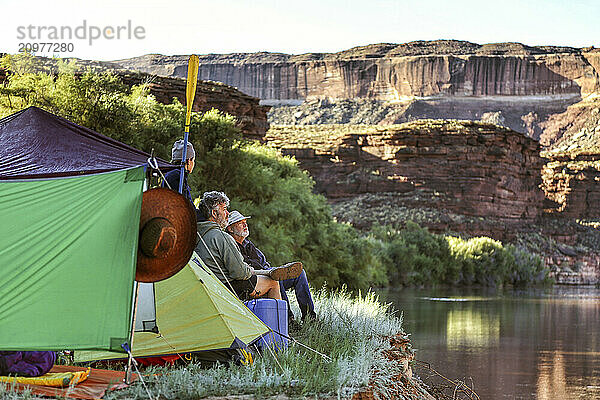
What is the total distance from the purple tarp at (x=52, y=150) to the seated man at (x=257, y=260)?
0.77 meters

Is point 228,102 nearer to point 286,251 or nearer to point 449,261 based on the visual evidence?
point 449,261

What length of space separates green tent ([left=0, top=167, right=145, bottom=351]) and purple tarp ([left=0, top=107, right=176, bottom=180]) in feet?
0.92

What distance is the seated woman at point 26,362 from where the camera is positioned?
563 cm

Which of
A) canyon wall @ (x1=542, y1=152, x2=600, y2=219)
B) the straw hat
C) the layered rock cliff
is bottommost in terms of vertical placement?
canyon wall @ (x1=542, y1=152, x2=600, y2=219)

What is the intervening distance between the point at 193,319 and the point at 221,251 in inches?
22.3

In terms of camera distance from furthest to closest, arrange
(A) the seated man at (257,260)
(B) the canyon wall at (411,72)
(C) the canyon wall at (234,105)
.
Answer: (B) the canyon wall at (411,72)
(C) the canyon wall at (234,105)
(A) the seated man at (257,260)

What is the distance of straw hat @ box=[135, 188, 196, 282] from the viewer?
577 centimetres

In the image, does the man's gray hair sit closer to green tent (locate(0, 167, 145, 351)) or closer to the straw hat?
the straw hat

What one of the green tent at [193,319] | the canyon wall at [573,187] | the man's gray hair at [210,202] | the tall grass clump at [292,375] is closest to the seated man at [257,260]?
the man's gray hair at [210,202]

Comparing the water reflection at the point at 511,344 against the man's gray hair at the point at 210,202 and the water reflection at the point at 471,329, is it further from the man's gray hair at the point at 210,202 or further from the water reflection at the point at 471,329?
the man's gray hair at the point at 210,202

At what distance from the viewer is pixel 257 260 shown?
7719mm

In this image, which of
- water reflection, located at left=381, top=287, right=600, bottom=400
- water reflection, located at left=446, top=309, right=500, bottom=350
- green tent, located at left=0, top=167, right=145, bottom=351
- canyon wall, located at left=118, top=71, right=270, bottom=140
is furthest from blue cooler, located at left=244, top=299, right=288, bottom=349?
canyon wall, located at left=118, top=71, right=270, bottom=140

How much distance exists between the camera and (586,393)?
11.8 metres

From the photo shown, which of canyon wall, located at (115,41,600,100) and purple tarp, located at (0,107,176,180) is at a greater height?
canyon wall, located at (115,41,600,100)
